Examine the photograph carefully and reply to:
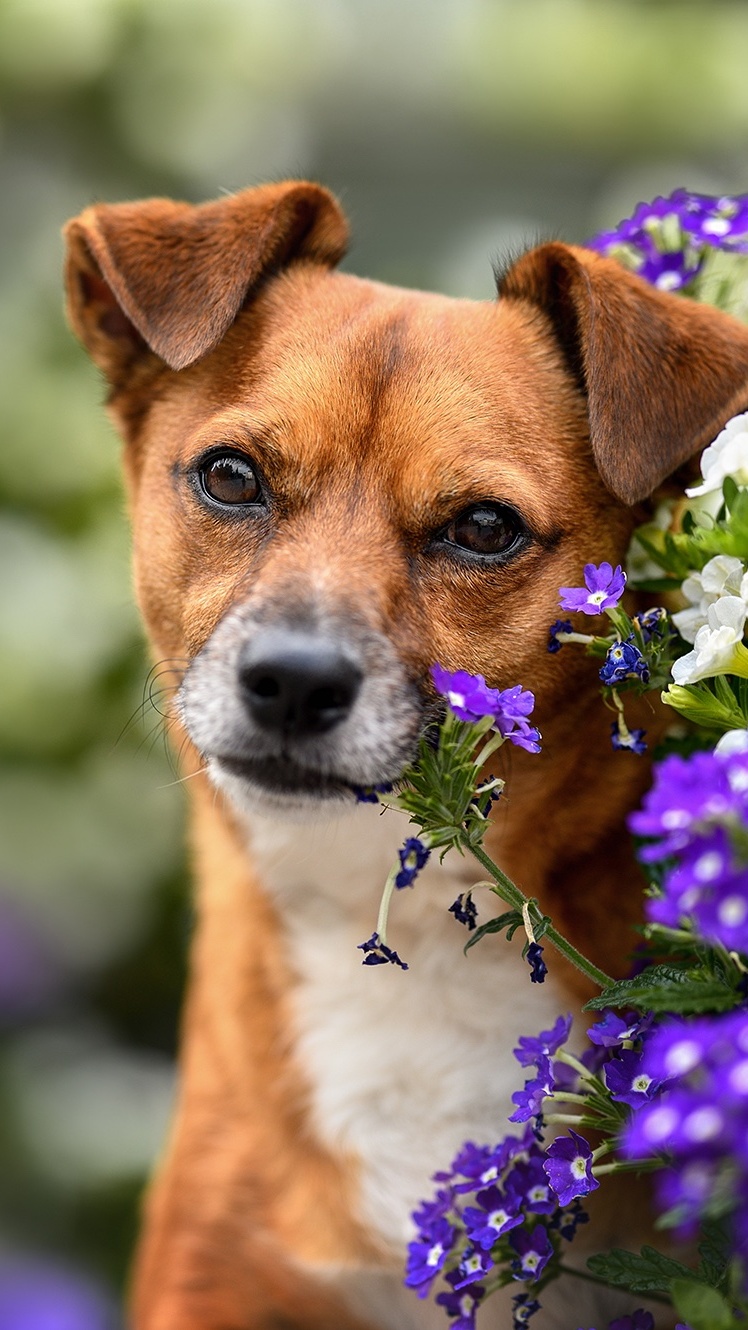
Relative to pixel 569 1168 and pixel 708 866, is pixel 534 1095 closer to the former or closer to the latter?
pixel 569 1168

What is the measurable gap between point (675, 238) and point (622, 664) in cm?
113

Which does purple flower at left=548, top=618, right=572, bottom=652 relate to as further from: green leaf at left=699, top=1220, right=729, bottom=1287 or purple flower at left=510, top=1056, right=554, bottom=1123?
green leaf at left=699, top=1220, right=729, bottom=1287

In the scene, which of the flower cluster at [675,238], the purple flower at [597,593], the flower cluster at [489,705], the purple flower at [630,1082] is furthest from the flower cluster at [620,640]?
the flower cluster at [675,238]

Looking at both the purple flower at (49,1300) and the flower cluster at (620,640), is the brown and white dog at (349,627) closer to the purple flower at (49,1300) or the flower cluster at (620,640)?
the flower cluster at (620,640)

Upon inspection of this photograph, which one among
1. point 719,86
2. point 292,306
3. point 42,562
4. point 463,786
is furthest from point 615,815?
point 719,86

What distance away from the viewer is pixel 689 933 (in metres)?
1.35

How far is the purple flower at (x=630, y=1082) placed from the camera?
1.55 meters

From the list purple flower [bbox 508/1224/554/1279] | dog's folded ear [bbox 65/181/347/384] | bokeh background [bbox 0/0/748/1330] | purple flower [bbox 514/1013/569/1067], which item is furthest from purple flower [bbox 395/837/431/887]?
bokeh background [bbox 0/0/748/1330]

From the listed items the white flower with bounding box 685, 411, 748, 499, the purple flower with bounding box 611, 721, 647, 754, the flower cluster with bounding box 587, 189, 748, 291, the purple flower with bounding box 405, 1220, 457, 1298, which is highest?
the flower cluster with bounding box 587, 189, 748, 291

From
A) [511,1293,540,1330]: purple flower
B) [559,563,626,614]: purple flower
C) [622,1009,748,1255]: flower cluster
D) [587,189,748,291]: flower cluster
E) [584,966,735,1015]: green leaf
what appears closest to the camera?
[622,1009,748,1255]: flower cluster

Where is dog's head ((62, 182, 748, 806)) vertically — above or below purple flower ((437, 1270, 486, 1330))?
above

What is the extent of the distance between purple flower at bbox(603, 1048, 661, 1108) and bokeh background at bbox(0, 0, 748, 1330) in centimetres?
150

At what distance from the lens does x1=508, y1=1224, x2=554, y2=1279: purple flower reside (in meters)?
1.71

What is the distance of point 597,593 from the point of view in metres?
1.74
